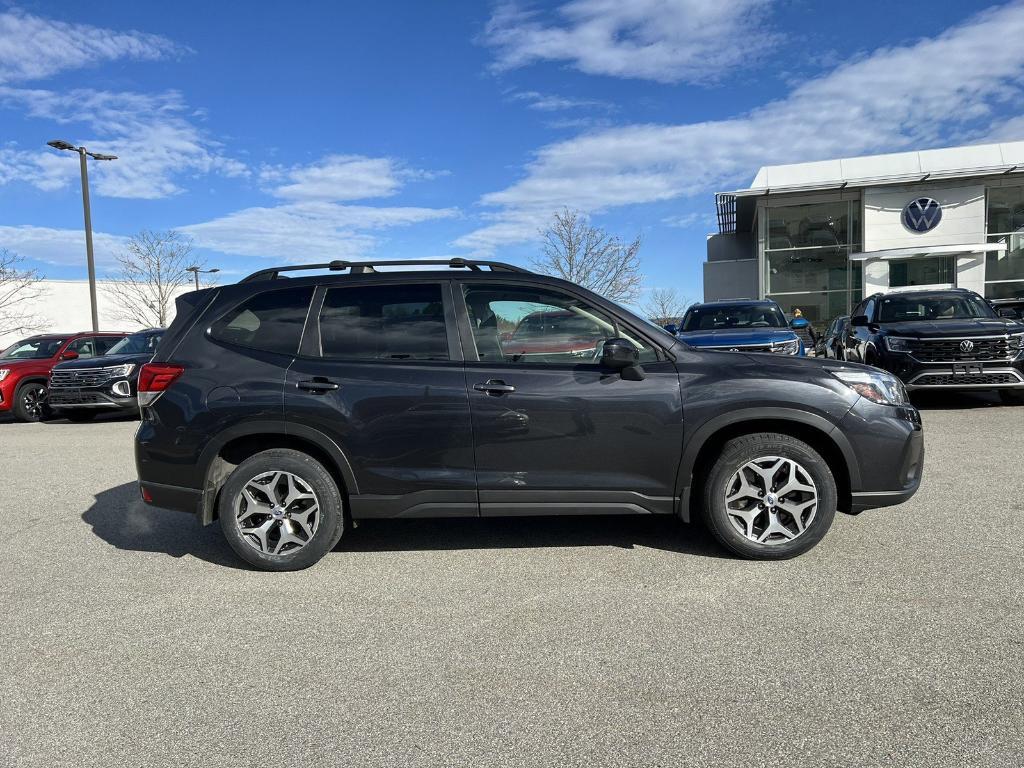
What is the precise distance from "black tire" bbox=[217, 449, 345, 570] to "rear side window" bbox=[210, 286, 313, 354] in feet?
2.20

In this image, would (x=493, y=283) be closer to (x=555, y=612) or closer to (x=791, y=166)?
(x=555, y=612)

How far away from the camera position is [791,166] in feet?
97.4

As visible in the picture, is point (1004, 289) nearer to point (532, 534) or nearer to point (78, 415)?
point (532, 534)

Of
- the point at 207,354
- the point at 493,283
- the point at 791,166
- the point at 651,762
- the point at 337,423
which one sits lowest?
the point at 651,762

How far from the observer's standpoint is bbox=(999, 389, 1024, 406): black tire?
A: 10755 mm

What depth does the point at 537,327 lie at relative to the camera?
4.39m

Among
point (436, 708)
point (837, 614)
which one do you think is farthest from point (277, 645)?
point (837, 614)

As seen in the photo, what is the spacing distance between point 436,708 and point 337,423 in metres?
1.93

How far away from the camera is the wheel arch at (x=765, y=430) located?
4.14 meters

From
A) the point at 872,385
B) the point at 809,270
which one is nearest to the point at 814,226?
the point at 809,270

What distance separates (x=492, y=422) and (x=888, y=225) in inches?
1122

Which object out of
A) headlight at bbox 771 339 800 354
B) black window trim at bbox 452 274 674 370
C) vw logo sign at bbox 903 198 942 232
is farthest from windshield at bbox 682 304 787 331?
vw logo sign at bbox 903 198 942 232

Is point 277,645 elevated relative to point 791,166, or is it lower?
lower

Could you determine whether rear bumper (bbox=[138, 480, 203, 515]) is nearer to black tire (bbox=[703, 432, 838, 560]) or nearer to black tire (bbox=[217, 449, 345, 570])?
black tire (bbox=[217, 449, 345, 570])
